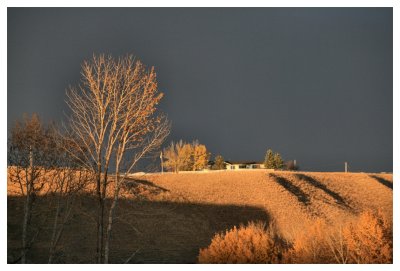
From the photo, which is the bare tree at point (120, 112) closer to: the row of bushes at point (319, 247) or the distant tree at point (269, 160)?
the row of bushes at point (319, 247)

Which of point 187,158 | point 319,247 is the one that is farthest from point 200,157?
point 319,247

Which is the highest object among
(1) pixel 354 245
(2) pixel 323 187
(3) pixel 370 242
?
(2) pixel 323 187

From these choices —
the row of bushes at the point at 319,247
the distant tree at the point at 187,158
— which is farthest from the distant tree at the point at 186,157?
the row of bushes at the point at 319,247

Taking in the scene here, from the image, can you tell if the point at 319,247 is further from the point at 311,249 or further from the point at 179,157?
the point at 179,157

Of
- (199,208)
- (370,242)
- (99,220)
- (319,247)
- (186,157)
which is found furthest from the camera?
(186,157)

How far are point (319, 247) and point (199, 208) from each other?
66.2 ft

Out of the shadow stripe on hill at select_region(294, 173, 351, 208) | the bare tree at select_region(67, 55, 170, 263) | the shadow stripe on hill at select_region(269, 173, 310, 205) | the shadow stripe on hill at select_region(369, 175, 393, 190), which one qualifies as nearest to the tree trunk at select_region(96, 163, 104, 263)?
the bare tree at select_region(67, 55, 170, 263)

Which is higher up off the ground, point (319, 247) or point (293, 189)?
point (293, 189)

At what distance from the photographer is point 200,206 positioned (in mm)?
41125

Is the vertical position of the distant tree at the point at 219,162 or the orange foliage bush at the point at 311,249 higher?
the distant tree at the point at 219,162

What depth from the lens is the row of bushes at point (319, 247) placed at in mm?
19578

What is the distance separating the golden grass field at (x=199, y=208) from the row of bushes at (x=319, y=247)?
364cm

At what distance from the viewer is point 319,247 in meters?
21.0

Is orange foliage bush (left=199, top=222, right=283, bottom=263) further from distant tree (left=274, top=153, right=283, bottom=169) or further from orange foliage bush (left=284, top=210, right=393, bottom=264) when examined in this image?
distant tree (left=274, top=153, right=283, bottom=169)
